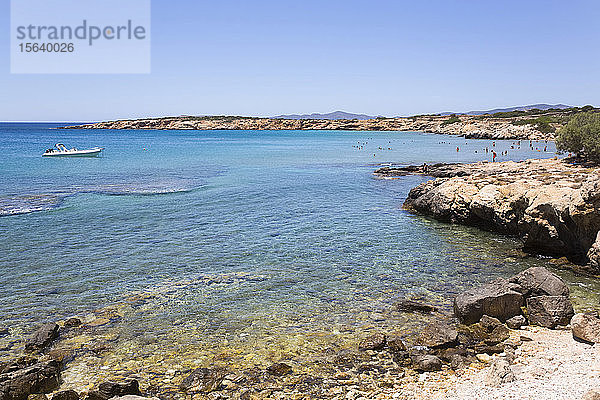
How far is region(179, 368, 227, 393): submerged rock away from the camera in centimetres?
921

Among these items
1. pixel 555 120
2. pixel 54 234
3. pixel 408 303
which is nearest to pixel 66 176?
pixel 54 234

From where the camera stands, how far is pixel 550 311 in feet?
38.8

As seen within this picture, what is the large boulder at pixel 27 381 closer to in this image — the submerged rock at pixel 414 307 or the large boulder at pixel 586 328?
the submerged rock at pixel 414 307

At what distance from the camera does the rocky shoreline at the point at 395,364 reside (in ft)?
29.1

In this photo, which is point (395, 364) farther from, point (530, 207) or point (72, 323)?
point (530, 207)

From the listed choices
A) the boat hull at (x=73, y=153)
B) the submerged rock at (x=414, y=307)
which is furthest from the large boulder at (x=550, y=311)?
the boat hull at (x=73, y=153)

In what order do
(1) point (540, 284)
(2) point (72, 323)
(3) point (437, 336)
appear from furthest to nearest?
(1) point (540, 284)
(2) point (72, 323)
(3) point (437, 336)

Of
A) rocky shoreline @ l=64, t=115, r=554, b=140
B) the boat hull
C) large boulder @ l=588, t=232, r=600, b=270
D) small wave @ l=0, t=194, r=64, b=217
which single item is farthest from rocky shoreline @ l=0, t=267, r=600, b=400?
rocky shoreline @ l=64, t=115, r=554, b=140

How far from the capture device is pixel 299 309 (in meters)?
13.2

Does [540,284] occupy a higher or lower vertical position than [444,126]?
lower

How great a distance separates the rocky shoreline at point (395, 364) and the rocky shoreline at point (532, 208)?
4682mm

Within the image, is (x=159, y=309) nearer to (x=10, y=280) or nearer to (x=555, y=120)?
(x=10, y=280)

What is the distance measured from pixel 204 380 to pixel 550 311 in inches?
A: 326

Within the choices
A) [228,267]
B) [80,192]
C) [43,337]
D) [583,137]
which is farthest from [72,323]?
[583,137]
